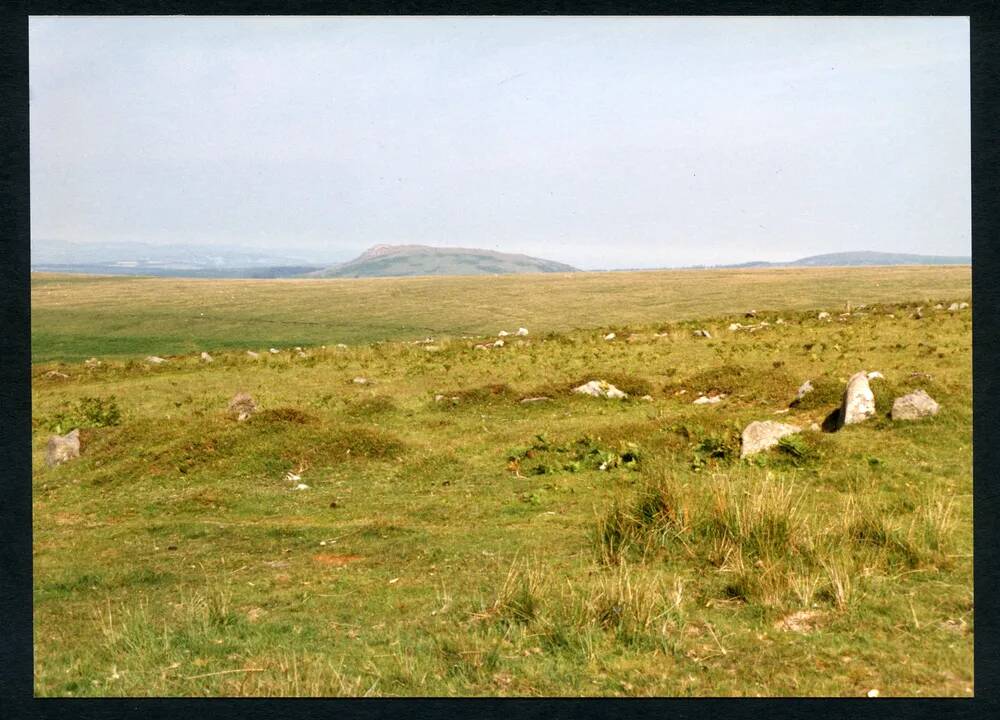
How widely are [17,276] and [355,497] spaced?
7.28m

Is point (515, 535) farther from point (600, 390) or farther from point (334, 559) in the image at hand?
point (600, 390)

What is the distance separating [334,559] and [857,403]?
10911 mm

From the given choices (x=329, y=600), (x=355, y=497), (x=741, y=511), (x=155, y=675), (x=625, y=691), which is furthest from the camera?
(x=355, y=497)

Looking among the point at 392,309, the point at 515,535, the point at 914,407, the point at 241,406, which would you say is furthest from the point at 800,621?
the point at 392,309

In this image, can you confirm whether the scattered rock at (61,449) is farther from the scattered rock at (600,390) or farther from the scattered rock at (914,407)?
the scattered rock at (914,407)

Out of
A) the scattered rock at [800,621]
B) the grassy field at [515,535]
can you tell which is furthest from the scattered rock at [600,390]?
the scattered rock at [800,621]

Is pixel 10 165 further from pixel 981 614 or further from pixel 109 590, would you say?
pixel 981 614

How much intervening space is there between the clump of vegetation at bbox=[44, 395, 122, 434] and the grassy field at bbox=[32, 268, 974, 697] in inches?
5.9

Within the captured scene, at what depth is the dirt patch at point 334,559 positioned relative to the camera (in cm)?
1010

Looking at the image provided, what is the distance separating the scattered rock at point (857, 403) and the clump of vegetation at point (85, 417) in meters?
17.2
